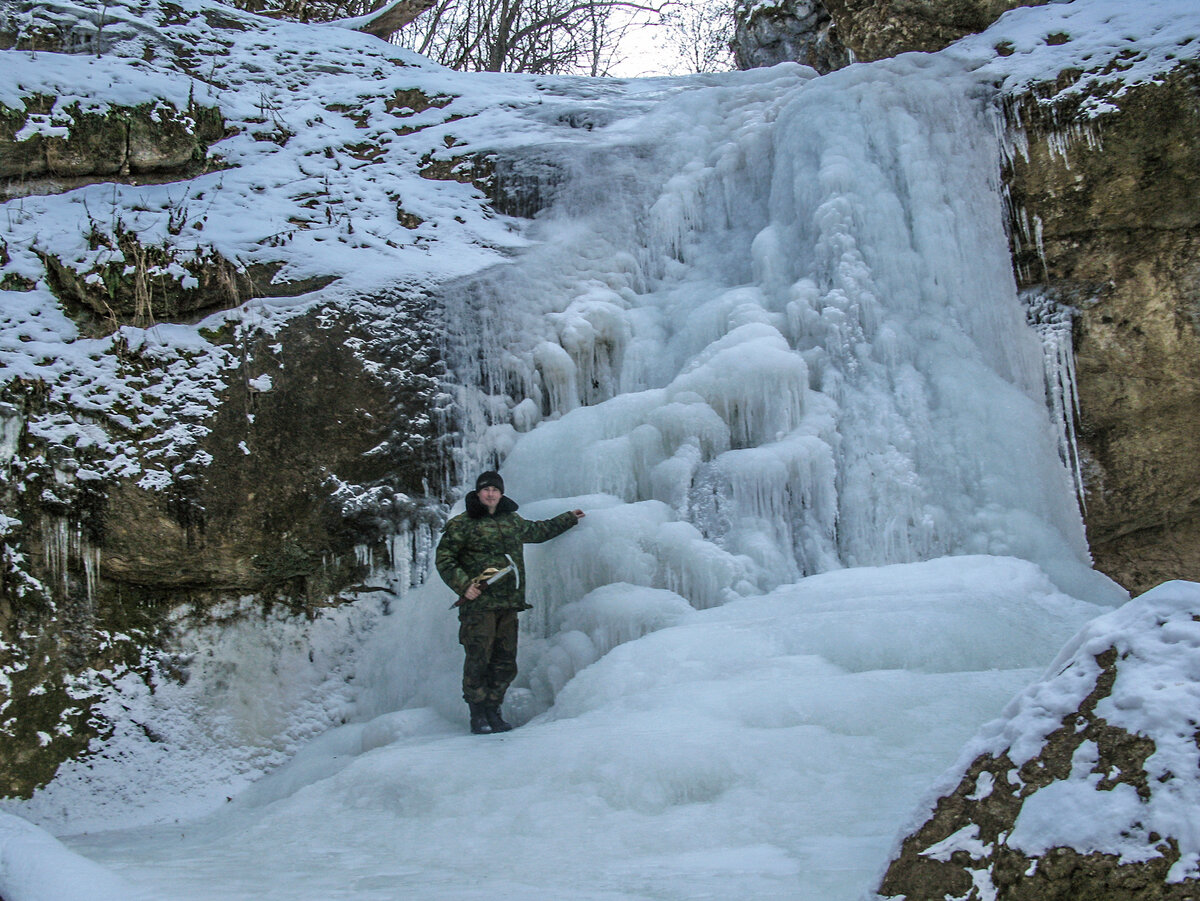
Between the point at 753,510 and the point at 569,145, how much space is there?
380 centimetres

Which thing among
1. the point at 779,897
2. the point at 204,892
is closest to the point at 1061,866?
the point at 779,897

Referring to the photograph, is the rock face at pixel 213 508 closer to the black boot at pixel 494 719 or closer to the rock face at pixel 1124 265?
the black boot at pixel 494 719

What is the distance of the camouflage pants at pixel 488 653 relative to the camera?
186 inches

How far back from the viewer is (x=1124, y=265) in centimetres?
583

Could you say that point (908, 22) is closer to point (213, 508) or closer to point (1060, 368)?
point (1060, 368)

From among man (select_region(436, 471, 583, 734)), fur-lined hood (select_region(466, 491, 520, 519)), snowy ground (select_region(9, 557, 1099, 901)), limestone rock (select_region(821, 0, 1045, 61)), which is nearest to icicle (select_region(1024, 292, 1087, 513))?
snowy ground (select_region(9, 557, 1099, 901))

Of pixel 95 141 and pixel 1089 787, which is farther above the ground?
pixel 95 141

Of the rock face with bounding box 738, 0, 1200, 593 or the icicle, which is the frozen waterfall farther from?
the rock face with bounding box 738, 0, 1200, 593

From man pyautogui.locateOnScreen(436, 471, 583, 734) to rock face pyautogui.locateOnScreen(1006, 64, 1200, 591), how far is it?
3.53 metres

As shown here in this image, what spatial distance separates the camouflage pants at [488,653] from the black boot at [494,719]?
3 cm

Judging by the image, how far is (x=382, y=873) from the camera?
2.68 meters

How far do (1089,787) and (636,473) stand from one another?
3.96 m

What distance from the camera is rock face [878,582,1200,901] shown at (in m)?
1.51

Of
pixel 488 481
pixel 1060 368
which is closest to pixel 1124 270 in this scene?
pixel 1060 368
